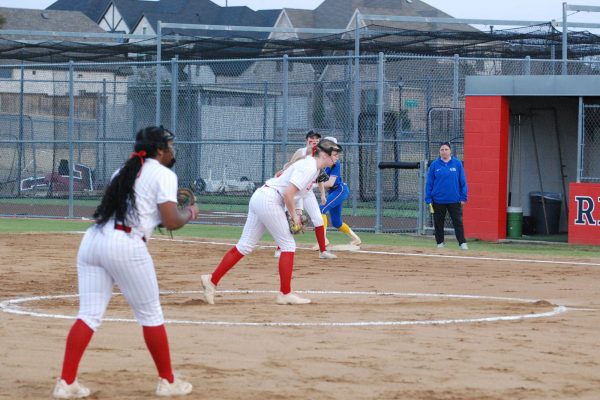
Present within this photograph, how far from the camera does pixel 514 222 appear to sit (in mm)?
21062

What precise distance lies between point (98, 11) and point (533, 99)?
52757 millimetres

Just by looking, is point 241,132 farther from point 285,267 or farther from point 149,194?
point 149,194

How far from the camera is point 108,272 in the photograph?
23.2 feet

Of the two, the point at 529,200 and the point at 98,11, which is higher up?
the point at 98,11

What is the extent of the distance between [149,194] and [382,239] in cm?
1366

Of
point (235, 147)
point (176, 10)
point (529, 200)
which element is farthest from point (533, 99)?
point (176, 10)

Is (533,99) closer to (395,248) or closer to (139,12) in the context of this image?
(395,248)

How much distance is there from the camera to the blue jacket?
18.4 metres

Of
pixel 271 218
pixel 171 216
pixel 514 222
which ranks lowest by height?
pixel 514 222

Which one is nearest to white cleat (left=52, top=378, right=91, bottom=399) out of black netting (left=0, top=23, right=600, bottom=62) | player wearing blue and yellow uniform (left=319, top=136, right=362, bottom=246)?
player wearing blue and yellow uniform (left=319, top=136, right=362, bottom=246)

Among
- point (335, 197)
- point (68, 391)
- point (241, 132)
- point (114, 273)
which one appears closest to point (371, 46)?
point (241, 132)

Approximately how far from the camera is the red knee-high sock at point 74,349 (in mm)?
6973

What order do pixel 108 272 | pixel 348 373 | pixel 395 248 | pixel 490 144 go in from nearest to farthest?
pixel 108 272, pixel 348 373, pixel 395 248, pixel 490 144

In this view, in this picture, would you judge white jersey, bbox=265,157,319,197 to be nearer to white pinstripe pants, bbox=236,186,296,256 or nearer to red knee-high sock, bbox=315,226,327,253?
white pinstripe pants, bbox=236,186,296,256
